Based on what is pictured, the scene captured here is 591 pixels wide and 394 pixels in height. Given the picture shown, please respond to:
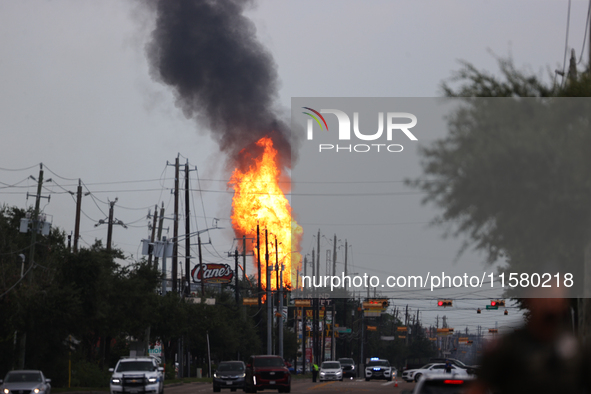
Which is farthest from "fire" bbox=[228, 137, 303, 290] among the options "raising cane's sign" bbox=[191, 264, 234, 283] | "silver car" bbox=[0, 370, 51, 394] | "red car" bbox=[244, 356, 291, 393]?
"silver car" bbox=[0, 370, 51, 394]

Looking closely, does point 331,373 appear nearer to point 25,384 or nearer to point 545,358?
point 25,384

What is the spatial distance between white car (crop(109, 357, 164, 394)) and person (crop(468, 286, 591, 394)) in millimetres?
28287

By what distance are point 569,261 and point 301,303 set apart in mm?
50750

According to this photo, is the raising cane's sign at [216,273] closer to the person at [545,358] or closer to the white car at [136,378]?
the white car at [136,378]

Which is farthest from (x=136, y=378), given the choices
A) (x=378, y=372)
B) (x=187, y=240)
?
(x=378, y=372)

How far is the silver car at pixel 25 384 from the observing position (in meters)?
28.0

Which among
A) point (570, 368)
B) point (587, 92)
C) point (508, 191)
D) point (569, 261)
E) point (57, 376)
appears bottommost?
point (57, 376)

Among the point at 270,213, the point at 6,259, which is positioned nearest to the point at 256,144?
the point at 270,213

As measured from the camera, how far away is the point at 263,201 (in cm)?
7556

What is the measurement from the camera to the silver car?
1104 inches

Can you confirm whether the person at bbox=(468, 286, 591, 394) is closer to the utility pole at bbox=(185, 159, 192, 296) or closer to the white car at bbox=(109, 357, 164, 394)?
the white car at bbox=(109, 357, 164, 394)

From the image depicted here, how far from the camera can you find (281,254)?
80.4 meters

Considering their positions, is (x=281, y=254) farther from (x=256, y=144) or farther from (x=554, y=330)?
(x=554, y=330)

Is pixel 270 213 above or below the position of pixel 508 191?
above
